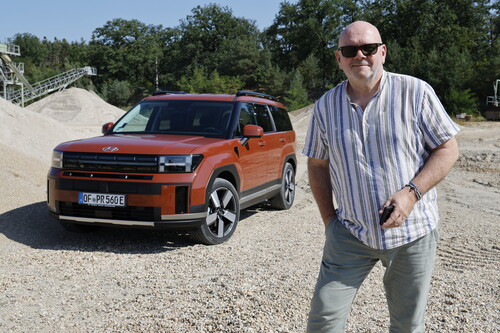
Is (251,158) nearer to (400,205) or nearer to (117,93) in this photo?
(400,205)

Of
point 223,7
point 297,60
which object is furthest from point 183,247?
point 223,7

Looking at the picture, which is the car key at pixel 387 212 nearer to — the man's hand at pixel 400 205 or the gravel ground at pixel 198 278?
the man's hand at pixel 400 205

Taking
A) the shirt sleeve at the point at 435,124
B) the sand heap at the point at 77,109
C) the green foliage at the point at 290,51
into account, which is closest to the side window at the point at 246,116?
the shirt sleeve at the point at 435,124

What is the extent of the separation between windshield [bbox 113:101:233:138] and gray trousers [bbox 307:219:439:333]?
4.96 meters

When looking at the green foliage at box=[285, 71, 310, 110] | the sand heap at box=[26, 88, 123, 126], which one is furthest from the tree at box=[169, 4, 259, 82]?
the sand heap at box=[26, 88, 123, 126]

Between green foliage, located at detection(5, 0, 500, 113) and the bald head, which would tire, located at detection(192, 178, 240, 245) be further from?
green foliage, located at detection(5, 0, 500, 113)

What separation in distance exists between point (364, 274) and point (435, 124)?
0.80 m

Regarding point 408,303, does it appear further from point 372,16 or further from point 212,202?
point 372,16

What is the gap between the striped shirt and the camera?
256 centimetres

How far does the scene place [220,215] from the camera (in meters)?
7.04

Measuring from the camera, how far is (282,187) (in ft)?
30.6

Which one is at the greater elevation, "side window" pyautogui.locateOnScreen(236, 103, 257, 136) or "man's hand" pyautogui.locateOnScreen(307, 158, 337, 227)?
"side window" pyautogui.locateOnScreen(236, 103, 257, 136)

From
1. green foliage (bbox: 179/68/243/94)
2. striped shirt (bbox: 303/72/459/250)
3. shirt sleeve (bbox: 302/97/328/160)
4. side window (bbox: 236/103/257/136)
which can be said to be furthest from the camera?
green foliage (bbox: 179/68/243/94)

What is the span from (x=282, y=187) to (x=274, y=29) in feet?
253
